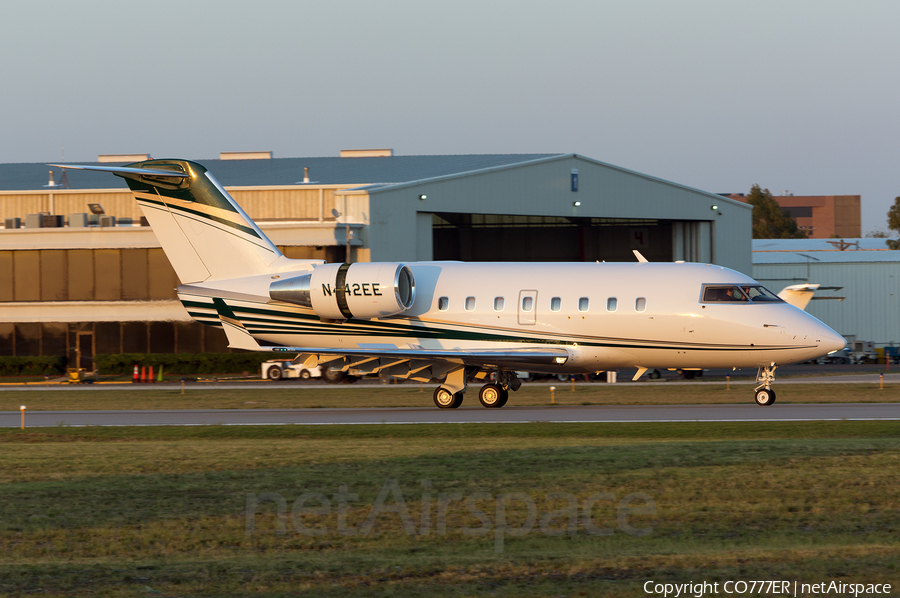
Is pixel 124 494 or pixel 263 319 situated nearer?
pixel 124 494

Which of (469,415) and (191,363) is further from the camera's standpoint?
(191,363)

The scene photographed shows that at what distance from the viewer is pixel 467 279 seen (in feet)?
88.9

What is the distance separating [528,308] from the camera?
26.2 meters

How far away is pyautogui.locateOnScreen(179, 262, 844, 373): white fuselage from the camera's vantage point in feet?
82.0

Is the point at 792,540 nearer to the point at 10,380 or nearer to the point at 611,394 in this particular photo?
the point at 611,394

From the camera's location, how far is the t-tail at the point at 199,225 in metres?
28.4

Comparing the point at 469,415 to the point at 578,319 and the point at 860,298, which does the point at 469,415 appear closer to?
the point at 578,319

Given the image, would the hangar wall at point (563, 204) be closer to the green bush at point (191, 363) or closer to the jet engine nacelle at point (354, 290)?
the green bush at point (191, 363)

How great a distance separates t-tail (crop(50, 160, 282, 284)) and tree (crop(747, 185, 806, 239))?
9928cm

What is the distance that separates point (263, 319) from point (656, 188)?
2992 centimetres

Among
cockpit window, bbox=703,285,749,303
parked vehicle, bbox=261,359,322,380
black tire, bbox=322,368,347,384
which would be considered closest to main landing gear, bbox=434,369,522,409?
cockpit window, bbox=703,285,749,303

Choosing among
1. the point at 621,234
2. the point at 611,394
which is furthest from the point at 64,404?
the point at 621,234

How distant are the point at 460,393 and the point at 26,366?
29.0 m

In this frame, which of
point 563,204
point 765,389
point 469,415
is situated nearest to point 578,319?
point 469,415
